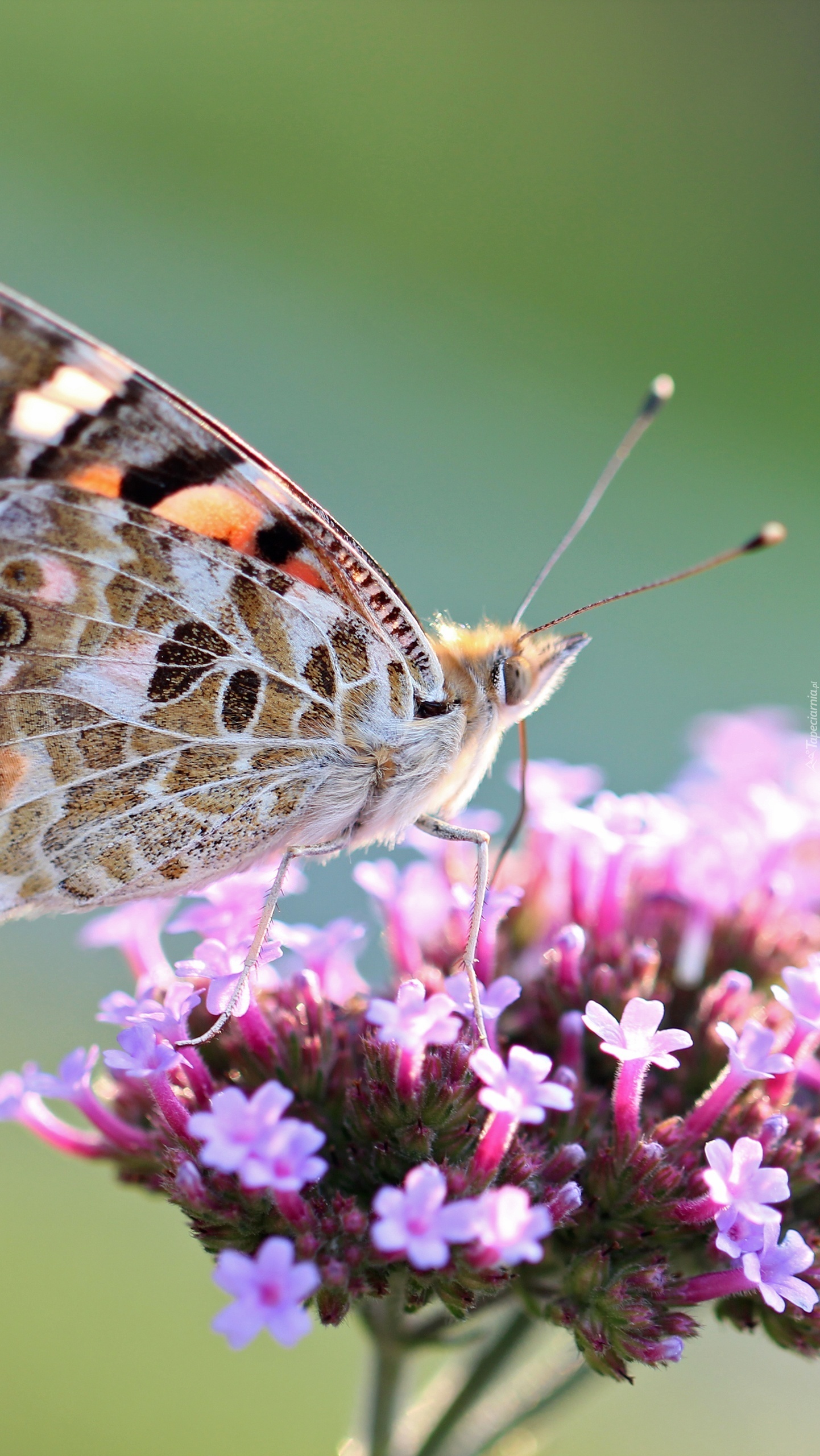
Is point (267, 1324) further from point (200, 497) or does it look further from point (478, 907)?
point (200, 497)

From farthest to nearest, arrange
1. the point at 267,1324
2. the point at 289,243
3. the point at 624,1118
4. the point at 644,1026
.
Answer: the point at 289,243 < the point at 624,1118 < the point at 644,1026 < the point at 267,1324

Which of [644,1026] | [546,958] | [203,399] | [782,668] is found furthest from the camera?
[203,399]

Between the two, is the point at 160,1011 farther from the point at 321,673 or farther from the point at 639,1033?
the point at 639,1033

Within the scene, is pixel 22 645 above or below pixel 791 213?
below

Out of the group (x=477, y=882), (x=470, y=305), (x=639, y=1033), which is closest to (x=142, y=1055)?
(x=477, y=882)

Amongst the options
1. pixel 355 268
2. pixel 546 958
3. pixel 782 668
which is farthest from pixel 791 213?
pixel 546 958

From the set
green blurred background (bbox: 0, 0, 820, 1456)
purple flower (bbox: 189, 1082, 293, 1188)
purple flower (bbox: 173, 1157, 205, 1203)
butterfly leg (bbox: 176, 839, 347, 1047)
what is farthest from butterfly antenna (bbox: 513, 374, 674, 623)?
green blurred background (bbox: 0, 0, 820, 1456)

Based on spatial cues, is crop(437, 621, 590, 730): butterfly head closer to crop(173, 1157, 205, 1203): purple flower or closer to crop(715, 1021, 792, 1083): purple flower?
crop(715, 1021, 792, 1083): purple flower

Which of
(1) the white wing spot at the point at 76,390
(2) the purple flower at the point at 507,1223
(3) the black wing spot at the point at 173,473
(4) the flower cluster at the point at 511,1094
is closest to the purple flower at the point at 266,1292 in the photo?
(4) the flower cluster at the point at 511,1094
